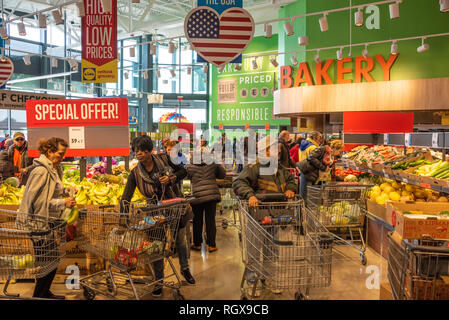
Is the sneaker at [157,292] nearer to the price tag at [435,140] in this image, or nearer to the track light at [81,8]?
the track light at [81,8]

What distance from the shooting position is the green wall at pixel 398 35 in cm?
1030

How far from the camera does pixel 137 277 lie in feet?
16.1

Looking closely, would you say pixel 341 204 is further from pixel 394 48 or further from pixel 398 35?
pixel 398 35

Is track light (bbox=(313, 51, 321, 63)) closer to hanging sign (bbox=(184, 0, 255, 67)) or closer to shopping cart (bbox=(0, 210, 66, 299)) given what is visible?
hanging sign (bbox=(184, 0, 255, 67))

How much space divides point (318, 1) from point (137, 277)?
1033 cm

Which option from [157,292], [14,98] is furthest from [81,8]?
[157,292]

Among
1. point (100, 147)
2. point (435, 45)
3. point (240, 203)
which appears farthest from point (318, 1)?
point (240, 203)

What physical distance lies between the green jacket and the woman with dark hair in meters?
1.86

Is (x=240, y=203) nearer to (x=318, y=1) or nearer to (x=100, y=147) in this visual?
(x=100, y=147)

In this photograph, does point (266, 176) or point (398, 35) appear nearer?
point (266, 176)

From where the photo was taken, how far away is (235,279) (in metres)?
4.95

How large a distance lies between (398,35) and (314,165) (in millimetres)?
6445

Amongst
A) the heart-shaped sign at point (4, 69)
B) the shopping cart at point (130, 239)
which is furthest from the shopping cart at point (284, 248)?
the heart-shaped sign at point (4, 69)
